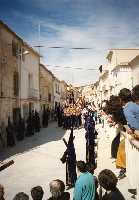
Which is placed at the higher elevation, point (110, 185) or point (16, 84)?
point (16, 84)

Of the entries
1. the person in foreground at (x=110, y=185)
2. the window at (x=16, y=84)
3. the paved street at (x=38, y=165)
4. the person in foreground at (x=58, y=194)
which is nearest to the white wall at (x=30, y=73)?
the window at (x=16, y=84)

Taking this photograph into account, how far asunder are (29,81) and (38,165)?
17141mm

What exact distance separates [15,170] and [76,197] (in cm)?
696

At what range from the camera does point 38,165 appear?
40.6 feet

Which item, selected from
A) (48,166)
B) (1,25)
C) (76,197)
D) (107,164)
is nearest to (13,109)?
(1,25)

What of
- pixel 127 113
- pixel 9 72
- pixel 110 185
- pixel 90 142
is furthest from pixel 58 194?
pixel 9 72

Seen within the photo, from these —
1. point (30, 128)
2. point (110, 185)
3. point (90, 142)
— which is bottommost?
point (30, 128)

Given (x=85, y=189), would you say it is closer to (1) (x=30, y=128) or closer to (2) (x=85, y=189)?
(2) (x=85, y=189)

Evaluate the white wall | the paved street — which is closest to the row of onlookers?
the paved street

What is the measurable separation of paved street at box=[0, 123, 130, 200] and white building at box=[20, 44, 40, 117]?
27.7 feet

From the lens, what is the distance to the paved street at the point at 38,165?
9648mm

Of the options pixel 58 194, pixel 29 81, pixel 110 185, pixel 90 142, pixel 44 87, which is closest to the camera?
pixel 110 185

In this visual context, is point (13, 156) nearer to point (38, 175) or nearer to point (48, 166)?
point (48, 166)

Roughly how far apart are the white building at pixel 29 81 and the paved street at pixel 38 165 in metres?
8.45
